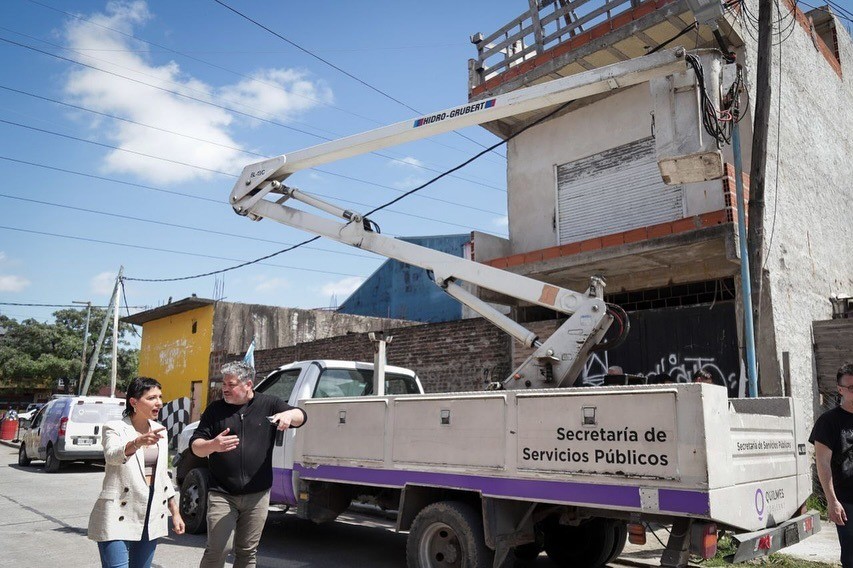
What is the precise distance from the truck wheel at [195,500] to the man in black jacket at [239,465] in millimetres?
3200

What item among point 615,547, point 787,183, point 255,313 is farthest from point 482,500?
point 255,313

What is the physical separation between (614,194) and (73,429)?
12.4 metres

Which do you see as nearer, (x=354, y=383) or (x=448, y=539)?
(x=448, y=539)

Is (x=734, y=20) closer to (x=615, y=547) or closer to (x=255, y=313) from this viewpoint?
(x=615, y=547)

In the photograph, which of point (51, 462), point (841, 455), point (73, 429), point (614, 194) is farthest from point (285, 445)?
point (51, 462)

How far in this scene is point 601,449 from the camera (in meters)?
4.40

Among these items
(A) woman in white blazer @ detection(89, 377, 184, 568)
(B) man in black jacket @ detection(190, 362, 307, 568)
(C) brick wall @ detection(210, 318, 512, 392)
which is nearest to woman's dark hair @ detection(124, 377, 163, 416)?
(A) woman in white blazer @ detection(89, 377, 184, 568)

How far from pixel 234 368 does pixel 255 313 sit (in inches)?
769

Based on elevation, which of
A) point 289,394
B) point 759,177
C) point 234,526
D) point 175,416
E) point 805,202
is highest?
point 805,202

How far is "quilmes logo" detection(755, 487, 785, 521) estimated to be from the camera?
14.7ft

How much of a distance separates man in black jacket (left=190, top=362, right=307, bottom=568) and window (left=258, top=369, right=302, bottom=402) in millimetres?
3147

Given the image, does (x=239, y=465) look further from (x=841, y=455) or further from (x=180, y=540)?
(x=841, y=455)

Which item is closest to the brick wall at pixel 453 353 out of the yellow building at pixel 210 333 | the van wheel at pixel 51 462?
the van wheel at pixel 51 462

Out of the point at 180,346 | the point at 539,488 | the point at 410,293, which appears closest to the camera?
the point at 539,488
